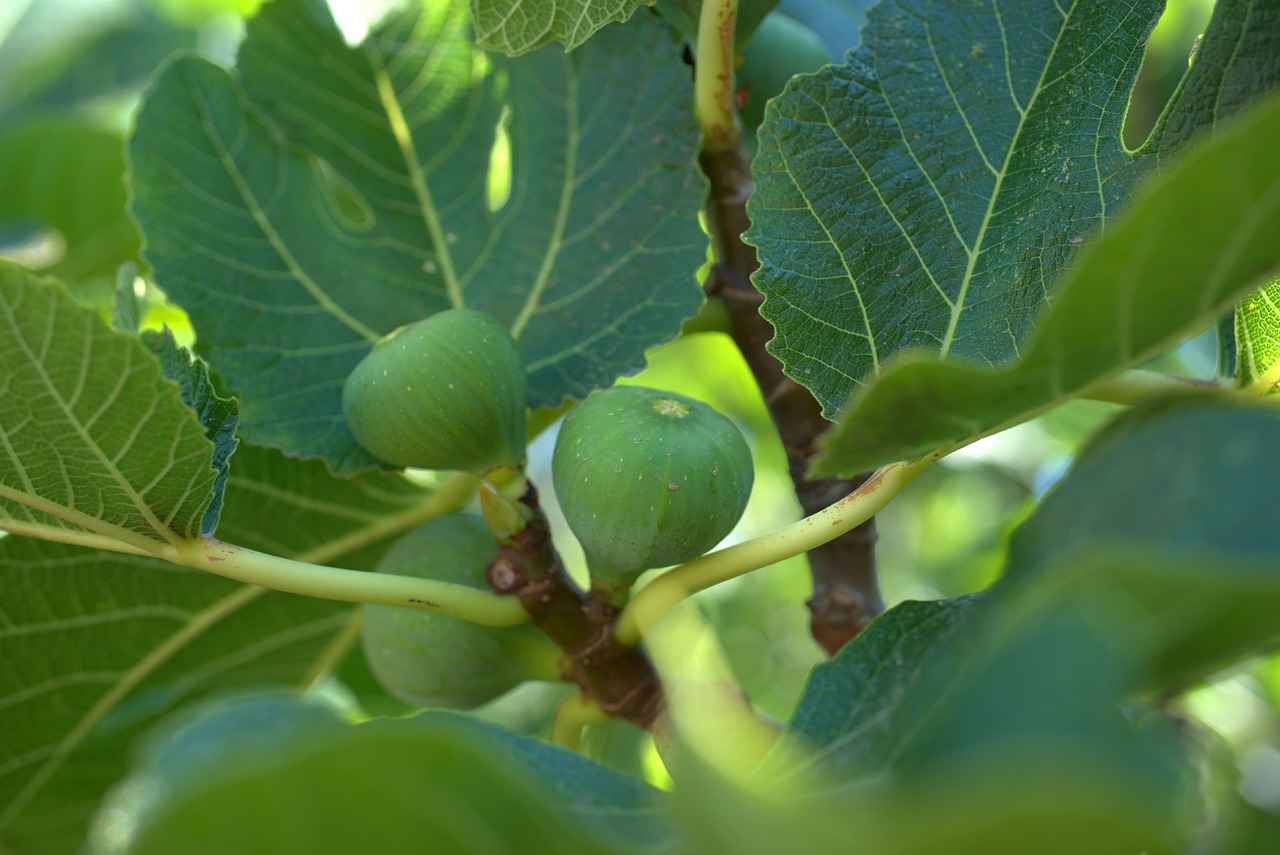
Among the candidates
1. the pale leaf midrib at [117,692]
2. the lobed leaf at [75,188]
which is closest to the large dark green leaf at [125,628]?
the pale leaf midrib at [117,692]

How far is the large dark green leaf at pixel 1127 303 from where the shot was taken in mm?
549

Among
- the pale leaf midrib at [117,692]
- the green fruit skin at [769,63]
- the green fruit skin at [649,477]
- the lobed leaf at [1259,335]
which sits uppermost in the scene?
the green fruit skin at [769,63]

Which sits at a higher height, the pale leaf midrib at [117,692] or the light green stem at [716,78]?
the light green stem at [716,78]

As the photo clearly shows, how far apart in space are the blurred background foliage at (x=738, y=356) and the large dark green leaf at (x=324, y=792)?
0.68 metres

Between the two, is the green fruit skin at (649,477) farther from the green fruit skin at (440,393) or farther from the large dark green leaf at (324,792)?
the large dark green leaf at (324,792)

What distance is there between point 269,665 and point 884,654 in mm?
838

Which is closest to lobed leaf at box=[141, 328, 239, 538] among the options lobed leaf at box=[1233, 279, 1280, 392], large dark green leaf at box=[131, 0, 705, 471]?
large dark green leaf at box=[131, 0, 705, 471]

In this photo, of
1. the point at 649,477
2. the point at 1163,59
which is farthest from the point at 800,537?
the point at 1163,59

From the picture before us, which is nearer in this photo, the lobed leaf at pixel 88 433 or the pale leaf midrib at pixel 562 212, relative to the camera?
the lobed leaf at pixel 88 433

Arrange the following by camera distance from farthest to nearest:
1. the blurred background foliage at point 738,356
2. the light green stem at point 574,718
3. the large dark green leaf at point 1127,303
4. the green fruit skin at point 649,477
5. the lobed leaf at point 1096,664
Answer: the blurred background foliage at point 738,356 → the light green stem at point 574,718 → the green fruit skin at point 649,477 → the large dark green leaf at point 1127,303 → the lobed leaf at point 1096,664

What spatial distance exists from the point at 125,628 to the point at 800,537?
29.5 inches

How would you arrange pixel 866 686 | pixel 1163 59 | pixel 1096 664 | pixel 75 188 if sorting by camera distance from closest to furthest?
pixel 1096 664
pixel 866 686
pixel 75 188
pixel 1163 59

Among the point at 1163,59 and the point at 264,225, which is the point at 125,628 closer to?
the point at 264,225

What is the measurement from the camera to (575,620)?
995 millimetres
